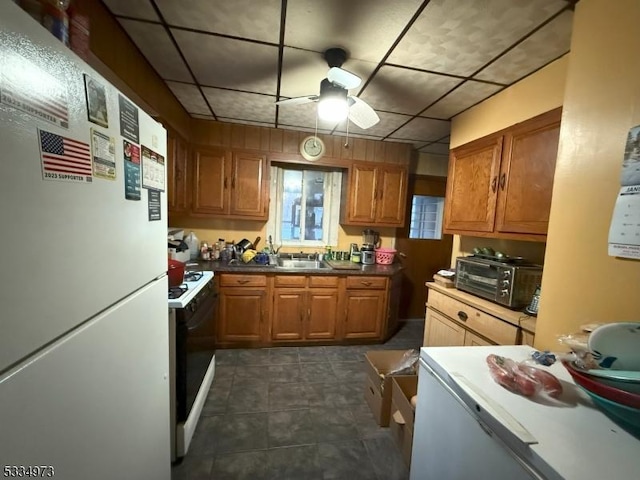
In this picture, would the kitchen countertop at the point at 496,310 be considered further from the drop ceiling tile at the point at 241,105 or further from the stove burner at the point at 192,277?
the drop ceiling tile at the point at 241,105

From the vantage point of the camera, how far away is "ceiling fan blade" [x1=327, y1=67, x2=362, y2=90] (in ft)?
4.87

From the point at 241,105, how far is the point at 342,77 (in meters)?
1.29

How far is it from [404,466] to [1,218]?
1989mm

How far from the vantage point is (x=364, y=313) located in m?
2.94

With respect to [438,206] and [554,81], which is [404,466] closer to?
[554,81]

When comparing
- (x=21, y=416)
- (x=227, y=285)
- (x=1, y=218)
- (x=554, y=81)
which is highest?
(x=554, y=81)

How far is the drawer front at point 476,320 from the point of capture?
1.54 m

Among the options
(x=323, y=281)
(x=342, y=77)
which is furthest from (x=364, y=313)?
(x=342, y=77)

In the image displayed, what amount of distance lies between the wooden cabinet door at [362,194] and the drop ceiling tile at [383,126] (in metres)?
0.37

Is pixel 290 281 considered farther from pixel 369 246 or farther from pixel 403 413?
pixel 403 413

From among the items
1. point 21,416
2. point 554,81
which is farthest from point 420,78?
point 21,416

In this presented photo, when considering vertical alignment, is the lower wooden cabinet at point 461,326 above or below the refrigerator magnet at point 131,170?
below

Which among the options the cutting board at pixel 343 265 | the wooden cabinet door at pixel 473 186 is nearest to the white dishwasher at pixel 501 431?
the wooden cabinet door at pixel 473 186

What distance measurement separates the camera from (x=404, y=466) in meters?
1.52
